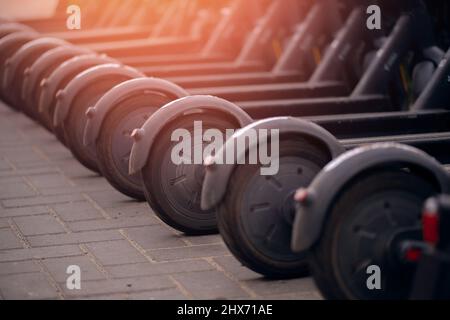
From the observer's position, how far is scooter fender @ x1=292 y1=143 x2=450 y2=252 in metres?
4.12

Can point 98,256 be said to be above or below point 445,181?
below

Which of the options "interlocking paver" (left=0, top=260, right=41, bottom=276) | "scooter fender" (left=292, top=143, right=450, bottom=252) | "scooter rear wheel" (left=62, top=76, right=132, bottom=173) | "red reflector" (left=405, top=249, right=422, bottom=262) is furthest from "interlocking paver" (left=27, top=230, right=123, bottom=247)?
"red reflector" (left=405, top=249, right=422, bottom=262)

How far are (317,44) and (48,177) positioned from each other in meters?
3.42

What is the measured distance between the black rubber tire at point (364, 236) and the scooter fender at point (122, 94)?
2.80m

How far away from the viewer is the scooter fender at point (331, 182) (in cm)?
412

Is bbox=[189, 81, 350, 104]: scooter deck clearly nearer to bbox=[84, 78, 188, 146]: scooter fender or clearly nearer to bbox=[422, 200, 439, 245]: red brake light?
bbox=[84, 78, 188, 146]: scooter fender

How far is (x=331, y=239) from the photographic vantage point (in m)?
4.13

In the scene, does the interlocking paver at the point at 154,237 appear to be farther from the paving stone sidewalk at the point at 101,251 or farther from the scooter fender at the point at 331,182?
the scooter fender at the point at 331,182

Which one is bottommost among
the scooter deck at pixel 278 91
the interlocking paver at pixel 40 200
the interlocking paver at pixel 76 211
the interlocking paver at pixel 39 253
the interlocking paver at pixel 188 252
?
the interlocking paver at pixel 40 200

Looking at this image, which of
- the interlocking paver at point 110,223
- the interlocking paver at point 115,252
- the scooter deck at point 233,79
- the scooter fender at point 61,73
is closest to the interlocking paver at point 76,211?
the interlocking paver at point 110,223

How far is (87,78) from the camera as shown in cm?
780

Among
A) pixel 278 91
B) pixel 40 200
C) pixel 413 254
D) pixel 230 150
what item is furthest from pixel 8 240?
pixel 278 91
